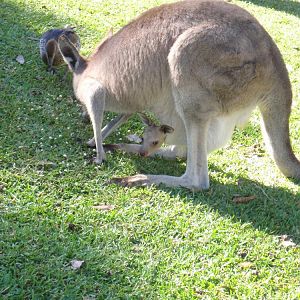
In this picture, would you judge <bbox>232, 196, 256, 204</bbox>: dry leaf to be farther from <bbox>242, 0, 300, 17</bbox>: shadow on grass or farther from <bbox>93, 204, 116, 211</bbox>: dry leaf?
<bbox>242, 0, 300, 17</bbox>: shadow on grass

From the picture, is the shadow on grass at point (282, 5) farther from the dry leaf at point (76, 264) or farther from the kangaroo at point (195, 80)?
the dry leaf at point (76, 264)

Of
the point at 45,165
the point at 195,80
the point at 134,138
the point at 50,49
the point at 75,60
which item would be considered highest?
the point at 195,80

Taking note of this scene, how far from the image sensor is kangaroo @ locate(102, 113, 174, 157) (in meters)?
4.09

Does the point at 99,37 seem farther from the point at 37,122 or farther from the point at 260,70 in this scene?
the point at 260,70

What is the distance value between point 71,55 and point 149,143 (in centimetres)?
97

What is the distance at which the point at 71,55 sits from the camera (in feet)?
14.3

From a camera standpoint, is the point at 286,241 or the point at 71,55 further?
the point at 71,55

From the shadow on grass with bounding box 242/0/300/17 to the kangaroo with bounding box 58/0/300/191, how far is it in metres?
5.80

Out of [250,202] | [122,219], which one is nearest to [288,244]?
[250,202]

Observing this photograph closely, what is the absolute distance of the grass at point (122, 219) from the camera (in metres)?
2.82

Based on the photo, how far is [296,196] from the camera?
3871 mm

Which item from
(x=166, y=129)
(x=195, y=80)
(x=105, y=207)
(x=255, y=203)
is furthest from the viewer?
(x=166, y=129)

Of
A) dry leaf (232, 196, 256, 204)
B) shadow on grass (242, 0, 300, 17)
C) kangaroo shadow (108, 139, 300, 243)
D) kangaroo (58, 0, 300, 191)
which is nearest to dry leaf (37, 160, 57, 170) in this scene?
kangaroo (58, 0, 300, 191)

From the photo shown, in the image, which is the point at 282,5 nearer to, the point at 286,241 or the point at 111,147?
the point at 111,147
